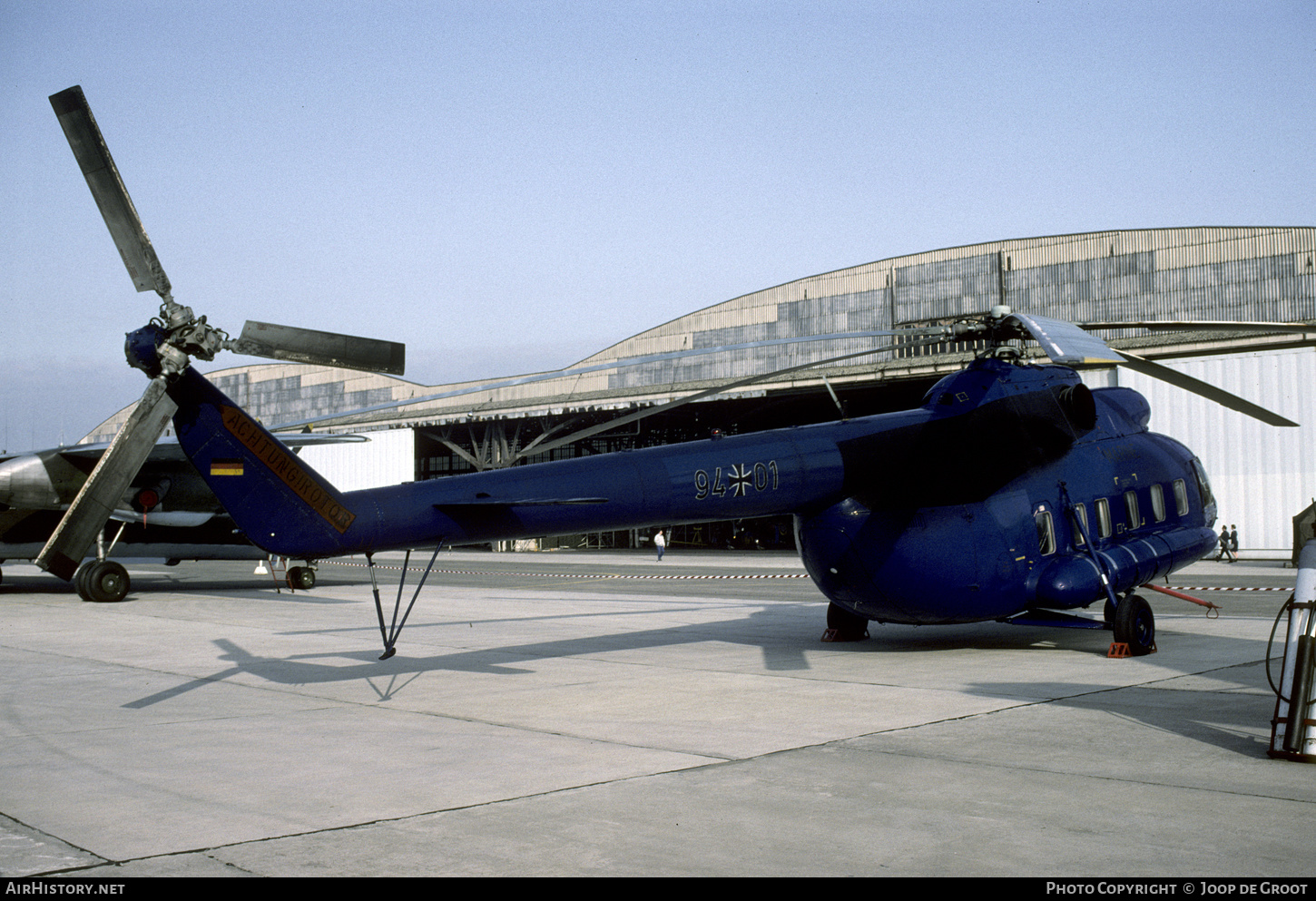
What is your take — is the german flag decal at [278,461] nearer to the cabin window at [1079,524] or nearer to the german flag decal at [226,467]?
the german flag decal at [226,467]

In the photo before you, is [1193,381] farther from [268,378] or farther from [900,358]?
[268,378]

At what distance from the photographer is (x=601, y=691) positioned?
10.5 metres

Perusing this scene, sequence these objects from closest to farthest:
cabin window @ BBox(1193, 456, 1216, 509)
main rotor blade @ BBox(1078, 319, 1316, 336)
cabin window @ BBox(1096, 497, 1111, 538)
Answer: main rotor blade @ BBox(1078, 319, 1316, 336), cabin window @ BBox(1096, 497, 1111, 538), cabin window @ BBox(1193, 456, 1216, 509)

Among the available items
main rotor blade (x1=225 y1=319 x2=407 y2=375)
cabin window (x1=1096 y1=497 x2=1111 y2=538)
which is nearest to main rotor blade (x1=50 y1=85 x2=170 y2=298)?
main rotor blade (x1=225 y1=319 x2=407 y2=375)

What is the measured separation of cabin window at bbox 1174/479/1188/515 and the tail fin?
11.2 metres

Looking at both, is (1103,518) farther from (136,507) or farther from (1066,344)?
(136,507)

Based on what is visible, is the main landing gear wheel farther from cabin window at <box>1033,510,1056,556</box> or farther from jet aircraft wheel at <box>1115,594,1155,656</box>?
jet aircraft wheel at <box>1115,594,1155,656</box>

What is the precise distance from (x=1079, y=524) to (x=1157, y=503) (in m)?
1.91

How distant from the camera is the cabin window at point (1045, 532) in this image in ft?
41.6

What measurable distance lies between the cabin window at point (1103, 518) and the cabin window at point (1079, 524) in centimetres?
30

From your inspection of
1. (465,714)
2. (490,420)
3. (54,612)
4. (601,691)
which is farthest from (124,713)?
(490,420)

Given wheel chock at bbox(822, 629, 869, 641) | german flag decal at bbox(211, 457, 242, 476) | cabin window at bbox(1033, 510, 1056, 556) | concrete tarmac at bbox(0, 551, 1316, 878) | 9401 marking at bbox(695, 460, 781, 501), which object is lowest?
wheel chock at bbox(822, 629, 869, 641)

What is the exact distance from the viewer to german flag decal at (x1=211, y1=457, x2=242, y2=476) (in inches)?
357
